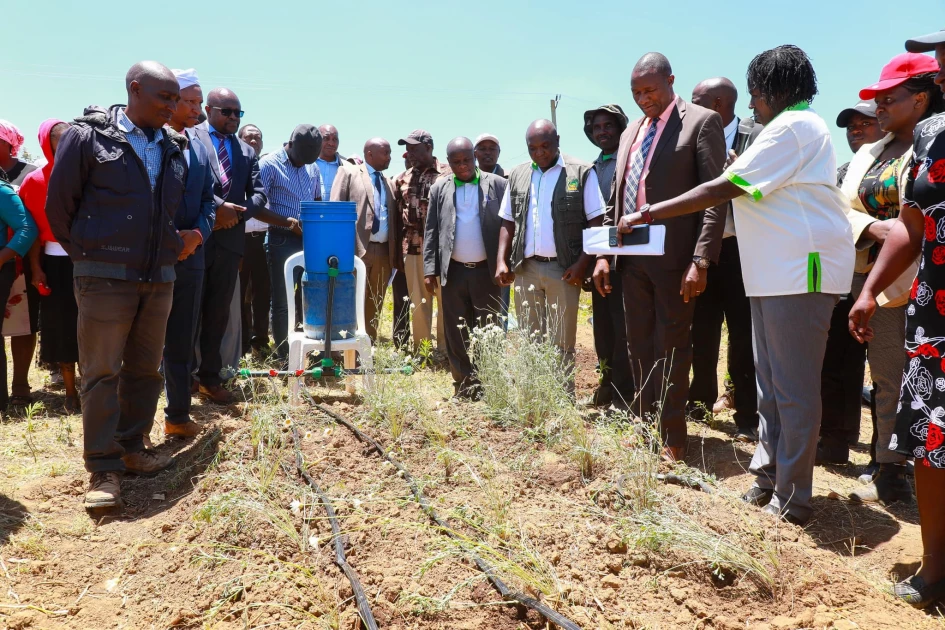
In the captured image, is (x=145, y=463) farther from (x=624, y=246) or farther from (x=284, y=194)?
(x=284, y=194)

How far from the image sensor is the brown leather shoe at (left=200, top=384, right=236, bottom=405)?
539 cm

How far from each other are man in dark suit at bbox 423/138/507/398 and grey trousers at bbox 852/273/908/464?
2783 millimetres

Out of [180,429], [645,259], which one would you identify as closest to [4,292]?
[180,429]

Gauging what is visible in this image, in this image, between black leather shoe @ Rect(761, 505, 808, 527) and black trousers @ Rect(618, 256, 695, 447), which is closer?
black leather shoe @ Rect(761, 505, 808, 527)

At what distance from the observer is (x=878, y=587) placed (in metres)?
2.77

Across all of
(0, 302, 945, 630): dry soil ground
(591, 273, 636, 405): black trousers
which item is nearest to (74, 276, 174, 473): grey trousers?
(0, 302, 945, 630): dry soil ground

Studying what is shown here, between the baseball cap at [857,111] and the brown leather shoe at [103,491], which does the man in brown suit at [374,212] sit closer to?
the brown leather shoe at [103,491]

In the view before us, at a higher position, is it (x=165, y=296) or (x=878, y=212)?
(x=878, y=212)

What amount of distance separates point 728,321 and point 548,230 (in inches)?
55.1

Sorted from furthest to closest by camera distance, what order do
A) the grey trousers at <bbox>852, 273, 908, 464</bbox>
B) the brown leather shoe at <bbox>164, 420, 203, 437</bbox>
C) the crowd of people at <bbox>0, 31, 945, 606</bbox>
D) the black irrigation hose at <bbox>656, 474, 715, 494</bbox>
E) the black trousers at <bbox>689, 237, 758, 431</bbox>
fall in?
1. the black trousers at <bbox>689, 237, 758, 431</bbox>
2. the brown leather shoe at <bbox>164, 420, 203, 437</bbox>
3. the grey trousers at <bbox>852, 273, 908, 464</bbox>
4. the black irrigation hose at <bbox>656, 474, 715, 494</bbox>
5. the crowd of people at <bbox>0, 31, 945, 606</bbox>

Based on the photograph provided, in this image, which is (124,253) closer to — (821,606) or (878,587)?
(821,606)

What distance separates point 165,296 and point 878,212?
3.82 m

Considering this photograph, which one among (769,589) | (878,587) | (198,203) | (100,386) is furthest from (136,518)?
(878,587)

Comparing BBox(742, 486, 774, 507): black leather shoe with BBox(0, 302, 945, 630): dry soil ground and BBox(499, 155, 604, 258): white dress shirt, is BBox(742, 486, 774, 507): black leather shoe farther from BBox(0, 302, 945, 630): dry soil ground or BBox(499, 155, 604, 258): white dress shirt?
BBox(499, 155, 604, 258): white dress shirt
